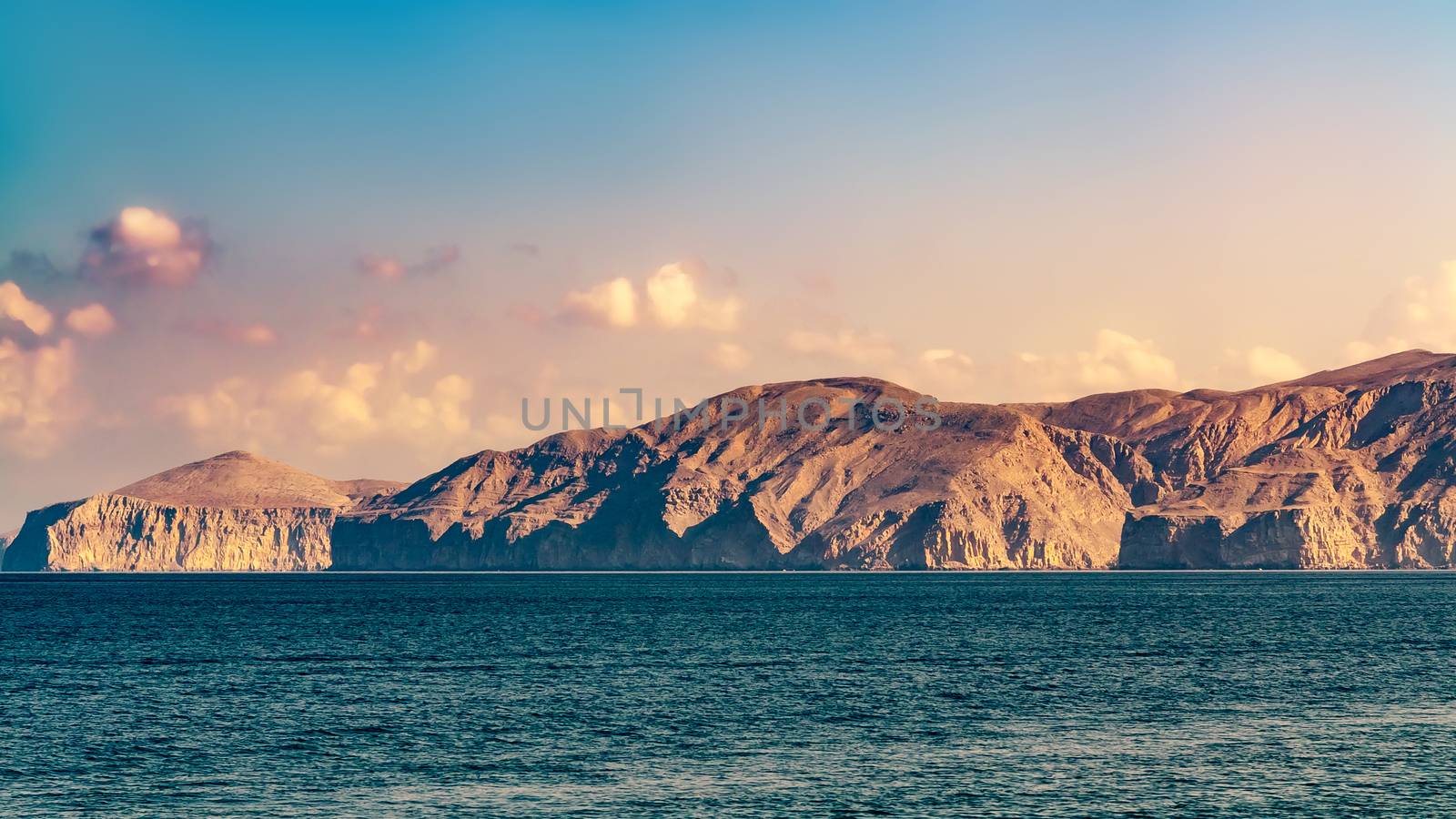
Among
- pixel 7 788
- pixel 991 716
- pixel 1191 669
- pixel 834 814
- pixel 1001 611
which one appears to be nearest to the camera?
pixel 834 814

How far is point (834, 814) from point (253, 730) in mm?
28601

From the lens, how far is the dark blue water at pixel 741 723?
48.4 meters

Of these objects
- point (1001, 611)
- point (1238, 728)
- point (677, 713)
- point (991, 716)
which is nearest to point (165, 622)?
point (1001, 611)

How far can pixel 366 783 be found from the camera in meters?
50.8

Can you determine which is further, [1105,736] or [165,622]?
[165,622]

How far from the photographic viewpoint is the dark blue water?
159ft

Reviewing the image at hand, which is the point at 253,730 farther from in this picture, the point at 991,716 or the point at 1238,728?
the point at 1238,728

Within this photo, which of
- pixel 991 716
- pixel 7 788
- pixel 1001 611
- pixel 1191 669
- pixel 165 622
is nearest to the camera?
pixel 7 788

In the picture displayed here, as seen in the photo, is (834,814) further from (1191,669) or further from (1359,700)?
(1191,669)

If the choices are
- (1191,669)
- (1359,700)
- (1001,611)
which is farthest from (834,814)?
(1001,611)

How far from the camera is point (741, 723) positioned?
2537 inches

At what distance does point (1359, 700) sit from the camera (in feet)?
235

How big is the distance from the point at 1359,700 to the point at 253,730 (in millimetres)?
51201

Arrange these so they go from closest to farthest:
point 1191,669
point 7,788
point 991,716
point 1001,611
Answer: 1. point 7,788
2. point 991,716
3. point 1191,669
4. point 1001,611
